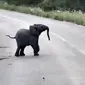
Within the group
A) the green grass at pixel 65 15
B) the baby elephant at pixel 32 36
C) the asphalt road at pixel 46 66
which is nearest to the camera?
→ the asphalt road at pixel 46 66

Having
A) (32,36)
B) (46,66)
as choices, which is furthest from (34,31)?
(46,66)

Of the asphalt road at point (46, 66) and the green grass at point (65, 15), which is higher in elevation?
the asphalt road at point (46, 66)

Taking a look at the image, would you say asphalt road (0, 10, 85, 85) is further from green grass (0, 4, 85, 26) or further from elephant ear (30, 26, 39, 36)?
green grass (0, 4, 85, 26)

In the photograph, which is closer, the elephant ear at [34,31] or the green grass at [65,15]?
the elephant ear at [34,31]

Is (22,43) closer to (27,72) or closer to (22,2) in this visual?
(27,72)

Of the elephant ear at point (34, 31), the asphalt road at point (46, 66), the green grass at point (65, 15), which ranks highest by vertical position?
the elephant ear at point (34, 31)

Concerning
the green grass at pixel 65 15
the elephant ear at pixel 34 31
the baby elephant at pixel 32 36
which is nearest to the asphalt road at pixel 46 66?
the baby elephant at pixel 32 36

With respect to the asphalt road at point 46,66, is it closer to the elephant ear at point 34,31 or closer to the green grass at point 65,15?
the elephant ear at point 34,31

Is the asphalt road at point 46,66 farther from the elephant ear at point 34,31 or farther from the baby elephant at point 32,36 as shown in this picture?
the elephant ear at point 34,31

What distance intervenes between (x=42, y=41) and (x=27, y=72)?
24.6ft

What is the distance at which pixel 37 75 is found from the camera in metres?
10.9

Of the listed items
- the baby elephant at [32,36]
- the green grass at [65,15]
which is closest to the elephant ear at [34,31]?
the baby elephant at [32,36]

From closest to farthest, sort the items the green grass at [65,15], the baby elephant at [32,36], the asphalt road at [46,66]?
the asphalt road at [46,66], the baby elephant at [32,36], the green grass at [65,15]

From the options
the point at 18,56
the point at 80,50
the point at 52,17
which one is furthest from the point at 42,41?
the point at 52,17
